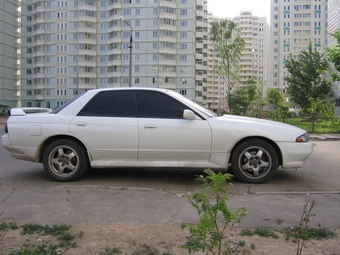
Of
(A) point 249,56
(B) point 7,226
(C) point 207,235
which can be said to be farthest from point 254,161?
(A) point 249,56

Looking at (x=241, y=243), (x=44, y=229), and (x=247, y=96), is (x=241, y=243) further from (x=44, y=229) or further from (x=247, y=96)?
(x=247, y=96)

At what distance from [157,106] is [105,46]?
7876cm

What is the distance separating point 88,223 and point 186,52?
7605cm

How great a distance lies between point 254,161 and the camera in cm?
607

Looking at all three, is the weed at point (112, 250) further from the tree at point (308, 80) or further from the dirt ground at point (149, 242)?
the tree at point (308, 80)

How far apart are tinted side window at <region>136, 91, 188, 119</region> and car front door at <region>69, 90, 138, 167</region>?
153mm

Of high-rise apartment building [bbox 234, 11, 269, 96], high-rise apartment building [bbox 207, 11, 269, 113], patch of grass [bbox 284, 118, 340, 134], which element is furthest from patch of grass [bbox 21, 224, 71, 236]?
high-rise apartment building [bbox 234, 11, 269, 96]

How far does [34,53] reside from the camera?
86.3 metres

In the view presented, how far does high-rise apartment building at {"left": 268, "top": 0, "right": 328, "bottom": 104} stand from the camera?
397 feet

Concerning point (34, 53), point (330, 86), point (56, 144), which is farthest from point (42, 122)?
point (34, 53)

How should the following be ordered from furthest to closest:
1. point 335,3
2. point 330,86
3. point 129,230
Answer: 1. point 335,3
2. point 330,86
3. point 129,230

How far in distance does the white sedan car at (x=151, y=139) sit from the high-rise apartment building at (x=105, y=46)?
231 feet

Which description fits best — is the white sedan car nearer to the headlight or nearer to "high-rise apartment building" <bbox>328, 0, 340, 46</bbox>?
the headlight

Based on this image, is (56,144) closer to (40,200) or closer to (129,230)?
(40,200)
